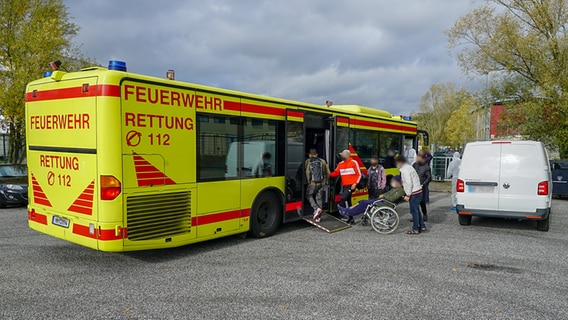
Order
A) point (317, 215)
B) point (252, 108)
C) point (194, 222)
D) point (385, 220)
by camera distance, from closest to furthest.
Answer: point (194, 222)
point (252, 108)
point (385, 220)
point (317, 215)

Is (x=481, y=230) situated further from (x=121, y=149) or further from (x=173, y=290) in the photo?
(x=121, y=149)

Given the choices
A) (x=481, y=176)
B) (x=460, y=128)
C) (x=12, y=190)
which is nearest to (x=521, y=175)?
(x=481, y=176)

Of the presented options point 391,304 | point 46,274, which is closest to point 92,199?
point 46,274

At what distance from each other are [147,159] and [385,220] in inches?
195

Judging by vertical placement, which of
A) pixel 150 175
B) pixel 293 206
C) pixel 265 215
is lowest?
pixel 265 215

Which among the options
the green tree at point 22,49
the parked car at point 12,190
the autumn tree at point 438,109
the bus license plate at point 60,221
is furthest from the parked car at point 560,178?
the autumn tree at point 438,109

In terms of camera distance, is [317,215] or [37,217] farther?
[317,215]

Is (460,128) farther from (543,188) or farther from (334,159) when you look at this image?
(334,159)

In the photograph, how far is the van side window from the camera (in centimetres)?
634

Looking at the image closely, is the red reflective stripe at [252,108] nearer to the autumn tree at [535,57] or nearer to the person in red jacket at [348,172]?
the person in red jacket at [348,172]

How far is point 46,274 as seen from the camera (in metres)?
5.40

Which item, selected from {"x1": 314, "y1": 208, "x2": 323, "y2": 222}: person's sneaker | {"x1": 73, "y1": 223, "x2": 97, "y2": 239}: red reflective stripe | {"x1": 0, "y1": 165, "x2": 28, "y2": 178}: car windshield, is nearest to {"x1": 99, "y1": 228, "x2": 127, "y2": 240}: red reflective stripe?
{"x1": 73, "y1": 223, "x2": 97, "y2": 239}: red reflective stripe

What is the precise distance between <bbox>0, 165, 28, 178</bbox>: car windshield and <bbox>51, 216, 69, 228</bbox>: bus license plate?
7900mm

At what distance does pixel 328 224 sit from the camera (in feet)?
28.2
